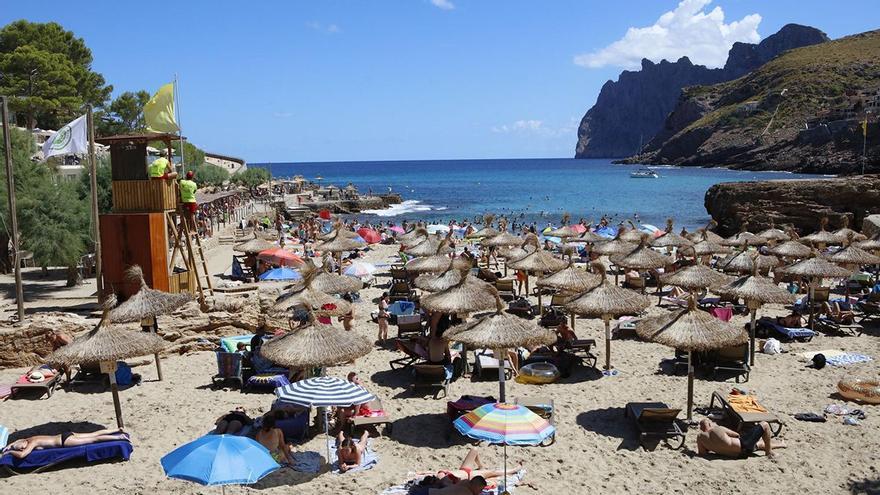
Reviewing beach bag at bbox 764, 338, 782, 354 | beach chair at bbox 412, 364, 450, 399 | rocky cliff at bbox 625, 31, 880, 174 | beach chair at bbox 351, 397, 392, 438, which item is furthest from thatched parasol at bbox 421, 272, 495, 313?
rocky cliff at bbox 625, 31, 880, 174

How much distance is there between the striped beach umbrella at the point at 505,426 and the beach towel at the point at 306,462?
199 cm

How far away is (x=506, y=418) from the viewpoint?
7.20m

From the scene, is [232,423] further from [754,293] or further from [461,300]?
[754,293]

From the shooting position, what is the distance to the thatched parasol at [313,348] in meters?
8.95

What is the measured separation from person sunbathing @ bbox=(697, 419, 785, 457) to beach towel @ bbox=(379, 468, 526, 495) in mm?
2470

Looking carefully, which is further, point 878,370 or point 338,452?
point 878,370

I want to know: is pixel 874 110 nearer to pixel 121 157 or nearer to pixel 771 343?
pixel 771 343

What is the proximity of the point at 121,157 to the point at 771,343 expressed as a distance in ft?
47.1

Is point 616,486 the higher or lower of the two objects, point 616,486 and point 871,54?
the lower

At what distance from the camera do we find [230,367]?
1092 centimetres

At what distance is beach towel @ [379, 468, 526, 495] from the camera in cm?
739

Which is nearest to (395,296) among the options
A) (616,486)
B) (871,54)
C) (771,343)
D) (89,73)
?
(771,343)

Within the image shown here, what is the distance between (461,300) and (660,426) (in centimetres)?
432

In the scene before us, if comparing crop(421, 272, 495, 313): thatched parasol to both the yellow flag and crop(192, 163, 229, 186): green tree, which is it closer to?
the yellow flag
